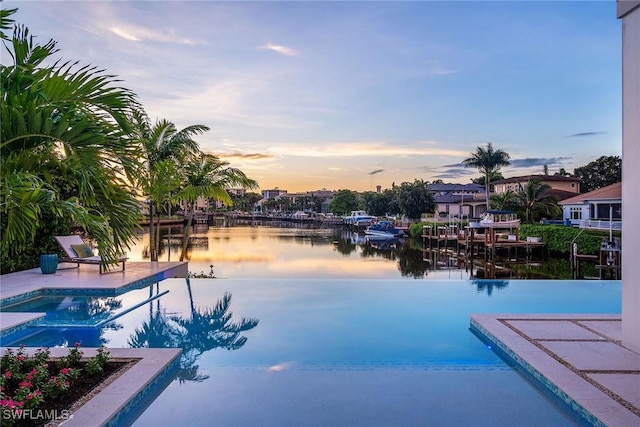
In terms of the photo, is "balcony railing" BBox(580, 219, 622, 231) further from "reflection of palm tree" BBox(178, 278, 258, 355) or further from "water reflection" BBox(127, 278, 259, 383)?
"water reflection" BBox(127, 278, 259, 383)

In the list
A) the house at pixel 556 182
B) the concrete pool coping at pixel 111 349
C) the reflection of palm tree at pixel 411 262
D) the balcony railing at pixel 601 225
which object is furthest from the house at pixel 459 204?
the concrete pool coping at pixel 111 349

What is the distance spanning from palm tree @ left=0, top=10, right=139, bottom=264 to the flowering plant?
1.01 meters

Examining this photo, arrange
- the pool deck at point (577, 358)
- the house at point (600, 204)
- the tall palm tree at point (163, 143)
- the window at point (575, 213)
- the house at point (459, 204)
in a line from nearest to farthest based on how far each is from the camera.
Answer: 1. the pool deck at point (577, 358)
2. the tall palm tree at point (163, 143)
3. the house at point (600, 204)
4. the window at point (575, 213)
5. the house at point (459, 204)

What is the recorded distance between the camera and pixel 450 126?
19594mm

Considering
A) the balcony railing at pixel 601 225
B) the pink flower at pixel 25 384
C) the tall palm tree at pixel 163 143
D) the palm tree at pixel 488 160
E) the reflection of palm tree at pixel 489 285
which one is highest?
the palm tree at pixel 488 160

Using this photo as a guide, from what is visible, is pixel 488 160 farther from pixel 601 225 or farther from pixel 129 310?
pixel 129 310

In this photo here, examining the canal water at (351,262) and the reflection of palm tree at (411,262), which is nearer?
the canal water at (351,262)

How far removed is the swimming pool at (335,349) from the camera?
3598mm

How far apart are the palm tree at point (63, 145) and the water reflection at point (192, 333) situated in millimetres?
2004

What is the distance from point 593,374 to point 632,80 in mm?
2885

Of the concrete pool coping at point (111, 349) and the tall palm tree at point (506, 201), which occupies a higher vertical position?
the tall palm tree at point (506, 201)

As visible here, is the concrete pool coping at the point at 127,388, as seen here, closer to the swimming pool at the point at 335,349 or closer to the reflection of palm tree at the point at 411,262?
the swimming pool at the point at 335,349

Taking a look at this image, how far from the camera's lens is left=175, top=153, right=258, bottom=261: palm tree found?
12.9m

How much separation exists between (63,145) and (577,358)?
4.74 m
